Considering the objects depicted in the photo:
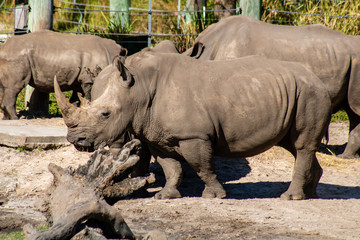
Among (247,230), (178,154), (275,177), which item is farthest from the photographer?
(275,177)

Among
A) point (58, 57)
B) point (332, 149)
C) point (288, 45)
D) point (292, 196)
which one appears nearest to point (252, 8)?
point (288, 45)

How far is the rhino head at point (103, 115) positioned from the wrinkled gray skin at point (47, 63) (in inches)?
139

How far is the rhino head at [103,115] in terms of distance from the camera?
5.95m

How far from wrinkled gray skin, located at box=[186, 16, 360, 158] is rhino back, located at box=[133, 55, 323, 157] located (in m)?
1.85

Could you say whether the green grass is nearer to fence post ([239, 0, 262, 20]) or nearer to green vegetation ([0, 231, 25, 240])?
fence post ([239, 0, 262, 20])

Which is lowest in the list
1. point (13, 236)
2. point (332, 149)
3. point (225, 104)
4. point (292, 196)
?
point (332, 149)

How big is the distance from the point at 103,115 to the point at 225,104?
3.93 feet

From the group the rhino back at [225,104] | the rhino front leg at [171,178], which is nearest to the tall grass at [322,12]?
the rhino back at [225,104]

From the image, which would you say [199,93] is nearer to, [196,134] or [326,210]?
[196,134]

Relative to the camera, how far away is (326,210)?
5938 millimetres

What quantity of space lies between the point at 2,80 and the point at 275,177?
452 cm

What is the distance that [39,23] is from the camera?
1038 cm

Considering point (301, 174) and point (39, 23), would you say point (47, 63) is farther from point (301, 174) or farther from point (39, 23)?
point (301, 174)

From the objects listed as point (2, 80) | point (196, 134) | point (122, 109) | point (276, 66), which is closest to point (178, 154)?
point (196, 134)
